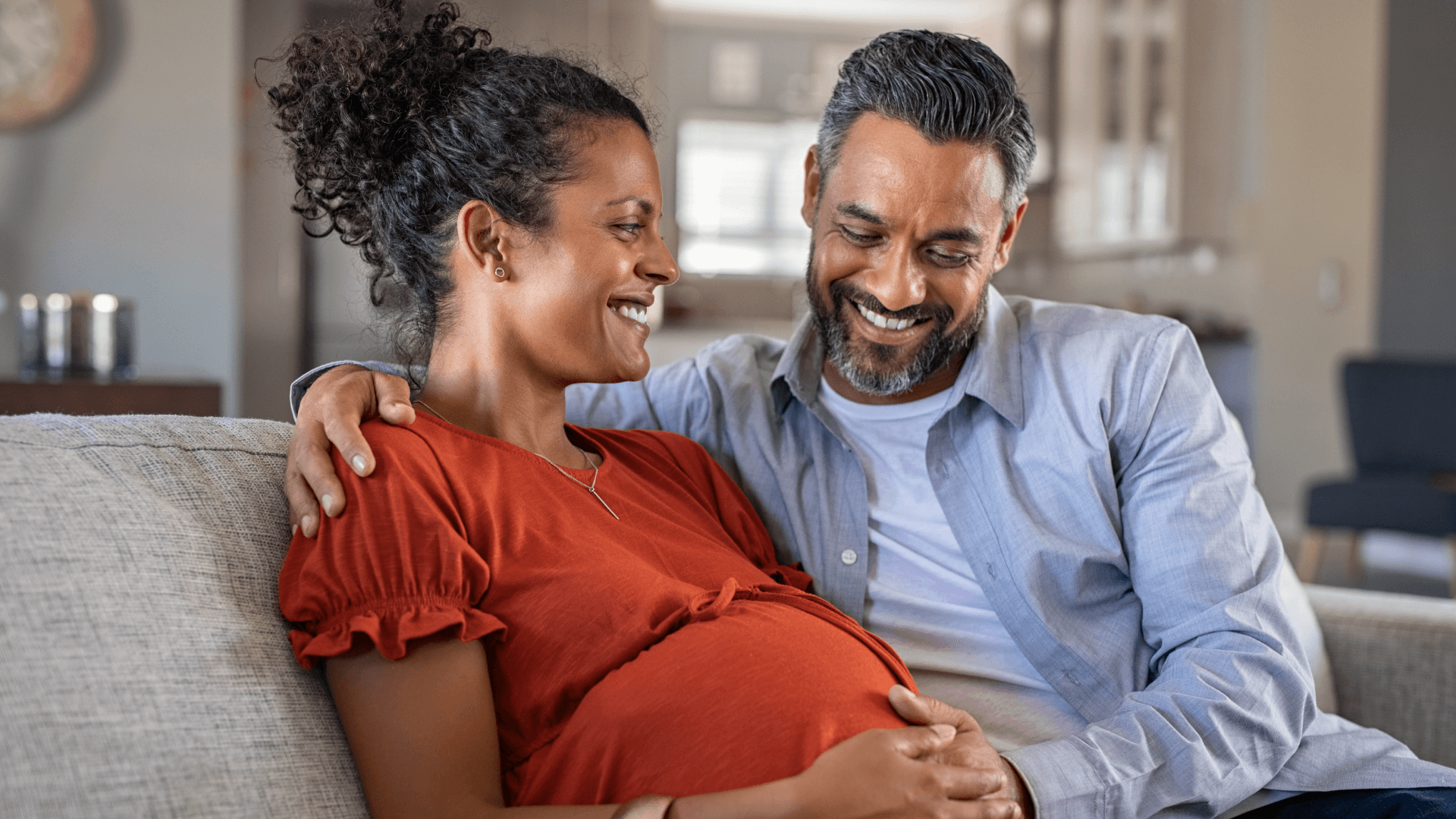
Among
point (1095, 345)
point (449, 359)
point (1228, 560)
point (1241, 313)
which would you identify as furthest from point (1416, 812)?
point (1241, 313)

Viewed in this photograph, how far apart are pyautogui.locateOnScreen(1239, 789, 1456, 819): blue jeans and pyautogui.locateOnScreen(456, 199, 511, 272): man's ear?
961 millimetres

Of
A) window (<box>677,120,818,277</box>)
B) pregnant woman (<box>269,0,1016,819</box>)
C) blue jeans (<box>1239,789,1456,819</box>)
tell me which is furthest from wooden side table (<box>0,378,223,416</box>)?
window (<box>677,120,818,277</box>)

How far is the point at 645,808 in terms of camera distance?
87 cm

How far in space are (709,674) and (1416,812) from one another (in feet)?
2.42

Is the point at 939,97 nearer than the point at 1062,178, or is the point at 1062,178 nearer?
the point at 939,97

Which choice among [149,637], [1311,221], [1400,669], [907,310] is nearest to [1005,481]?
[907,310]

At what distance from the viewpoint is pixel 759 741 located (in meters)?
0.91

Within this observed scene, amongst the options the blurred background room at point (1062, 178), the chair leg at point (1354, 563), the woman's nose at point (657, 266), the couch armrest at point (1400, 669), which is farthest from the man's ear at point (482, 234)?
A: the chair leg at point (1354, 563)

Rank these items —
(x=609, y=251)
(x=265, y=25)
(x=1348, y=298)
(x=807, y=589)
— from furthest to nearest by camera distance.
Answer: (x=1348, y=298) → (x=265, y=25) → (x=807, y=589) → (x=609, y=251)

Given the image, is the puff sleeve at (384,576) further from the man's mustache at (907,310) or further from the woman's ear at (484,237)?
the man's mustache at (907,310)

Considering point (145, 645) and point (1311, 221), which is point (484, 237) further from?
point (1311, 221)

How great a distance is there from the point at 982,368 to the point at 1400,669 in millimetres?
651

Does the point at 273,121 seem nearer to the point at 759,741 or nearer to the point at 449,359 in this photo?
the point at 449,359

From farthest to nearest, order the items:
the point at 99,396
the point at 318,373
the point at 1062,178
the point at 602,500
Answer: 1. the point at 1062,178
2. the point at 99,396
3. the point at 318,373
4. the point at 602,500
